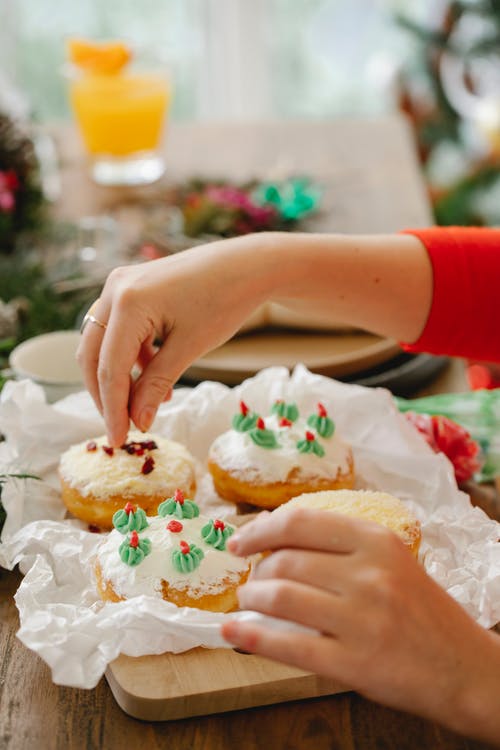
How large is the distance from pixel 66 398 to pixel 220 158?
150 centimetres

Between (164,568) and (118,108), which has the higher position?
(118,108)

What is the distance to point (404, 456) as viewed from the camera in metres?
1.36

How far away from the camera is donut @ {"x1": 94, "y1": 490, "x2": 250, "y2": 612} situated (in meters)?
1.05

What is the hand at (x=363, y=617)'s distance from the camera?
0.79 meters

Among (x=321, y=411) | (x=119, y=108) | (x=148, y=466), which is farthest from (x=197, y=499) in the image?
(x=119, y=108)

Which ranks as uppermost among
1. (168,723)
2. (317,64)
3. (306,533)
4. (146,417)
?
(306,533)

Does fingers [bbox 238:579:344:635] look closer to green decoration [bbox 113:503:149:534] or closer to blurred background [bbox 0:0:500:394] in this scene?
green decoration [bbox 113:503:149:534]

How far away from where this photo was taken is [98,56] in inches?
98.7

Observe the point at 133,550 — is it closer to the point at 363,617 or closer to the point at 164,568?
the point at 164,568

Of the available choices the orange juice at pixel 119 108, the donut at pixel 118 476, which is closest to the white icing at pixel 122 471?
the donut at pixel 118 476

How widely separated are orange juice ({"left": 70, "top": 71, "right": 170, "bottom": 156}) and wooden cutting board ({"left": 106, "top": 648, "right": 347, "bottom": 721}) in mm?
1829

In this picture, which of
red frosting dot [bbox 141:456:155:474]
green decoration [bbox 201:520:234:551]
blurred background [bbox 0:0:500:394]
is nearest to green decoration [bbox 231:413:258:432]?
red frosting dot [bbox 141:456:155:474]

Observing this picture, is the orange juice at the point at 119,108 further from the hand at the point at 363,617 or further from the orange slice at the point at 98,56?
the hand at the point at 363,617

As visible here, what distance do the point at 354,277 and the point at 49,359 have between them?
55 cm
